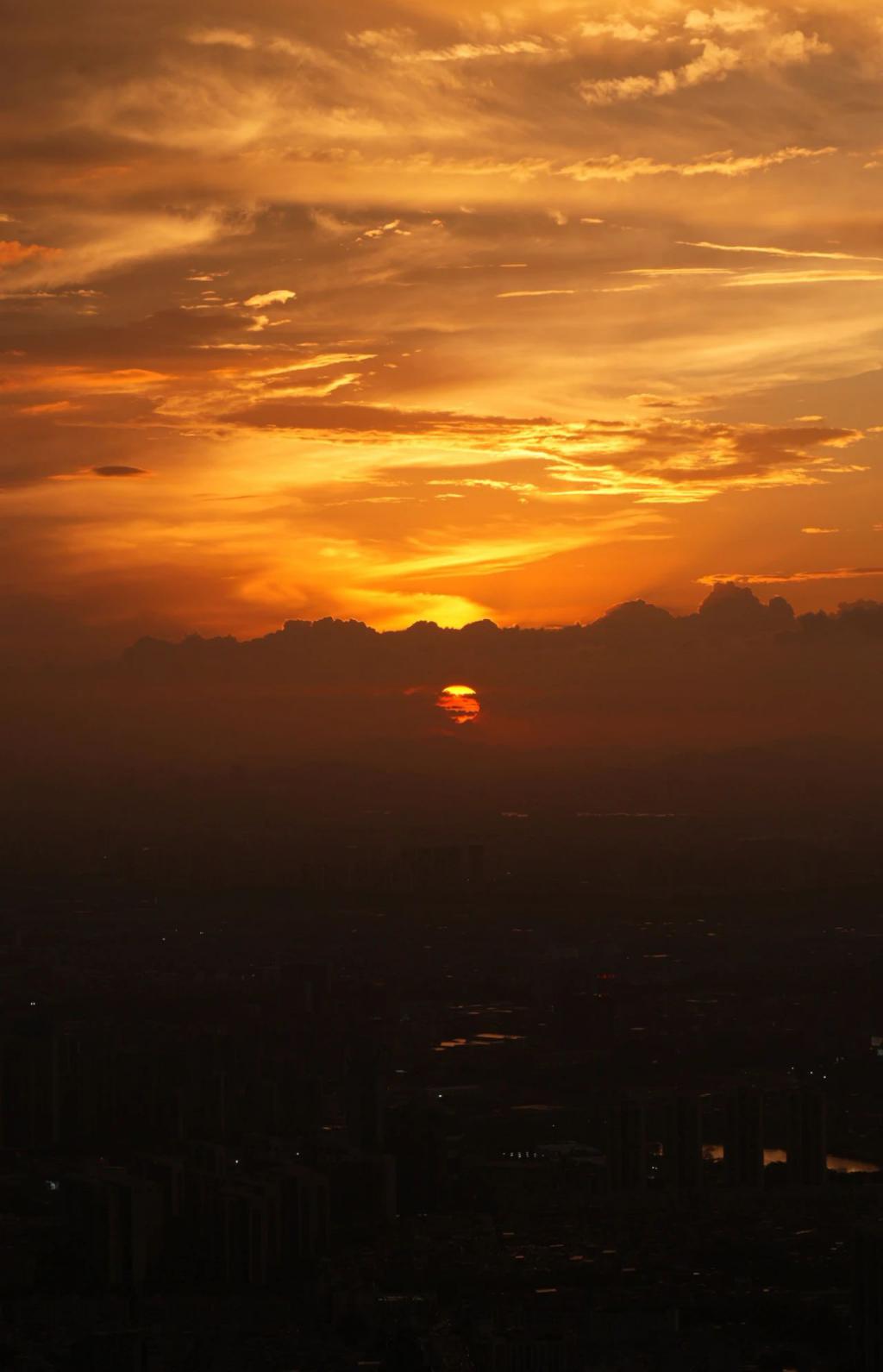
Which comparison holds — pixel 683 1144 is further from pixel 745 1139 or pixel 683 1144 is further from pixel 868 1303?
pixel 868 1303

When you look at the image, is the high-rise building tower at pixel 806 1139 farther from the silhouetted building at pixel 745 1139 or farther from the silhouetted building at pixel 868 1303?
the silhouetted building at pixel 868 1303

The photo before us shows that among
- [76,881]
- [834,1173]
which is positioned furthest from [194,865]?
[834,1173]

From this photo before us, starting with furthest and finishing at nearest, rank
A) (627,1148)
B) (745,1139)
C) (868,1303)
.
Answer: (745,1139) < (627,1148) < (868,1303)

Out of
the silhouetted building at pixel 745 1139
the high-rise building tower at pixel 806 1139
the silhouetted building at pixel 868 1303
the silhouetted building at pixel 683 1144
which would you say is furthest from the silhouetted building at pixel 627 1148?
the silhouetted building at pixel 868 1303

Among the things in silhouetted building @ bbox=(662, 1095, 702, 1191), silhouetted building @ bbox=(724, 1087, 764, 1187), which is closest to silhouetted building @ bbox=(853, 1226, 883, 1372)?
silhouetted building @ bbox=(662, 1095, 702, 1191)

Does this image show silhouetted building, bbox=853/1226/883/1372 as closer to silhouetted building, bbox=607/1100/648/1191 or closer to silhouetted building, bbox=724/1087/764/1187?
silhouetted building, bbox=607/1100/648/1191

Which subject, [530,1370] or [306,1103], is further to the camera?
[306,1103]

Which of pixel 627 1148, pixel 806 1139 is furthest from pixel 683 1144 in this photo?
pixel 806 1139

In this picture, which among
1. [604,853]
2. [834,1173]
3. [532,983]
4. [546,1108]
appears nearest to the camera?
[834,1173]

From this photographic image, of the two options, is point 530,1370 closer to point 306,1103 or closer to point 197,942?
point 306,1103
